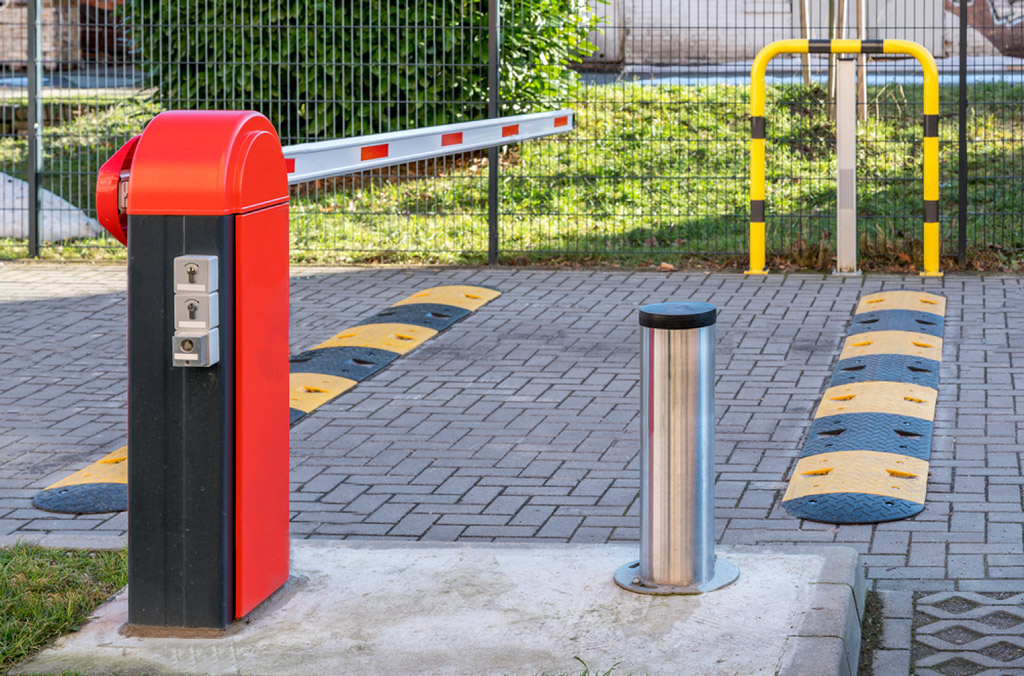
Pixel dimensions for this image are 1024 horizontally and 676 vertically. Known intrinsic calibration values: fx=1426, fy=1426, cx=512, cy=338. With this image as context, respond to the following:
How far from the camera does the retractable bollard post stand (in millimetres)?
3686

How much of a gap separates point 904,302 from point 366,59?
215 inches

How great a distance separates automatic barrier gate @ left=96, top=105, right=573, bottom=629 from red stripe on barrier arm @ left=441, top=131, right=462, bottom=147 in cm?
201

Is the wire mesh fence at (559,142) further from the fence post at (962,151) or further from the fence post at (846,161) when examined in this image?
the fence post at (846,161)

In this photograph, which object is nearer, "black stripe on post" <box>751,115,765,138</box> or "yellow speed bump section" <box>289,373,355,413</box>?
"yellow speed bump section" <box>289,373,355,413</box>

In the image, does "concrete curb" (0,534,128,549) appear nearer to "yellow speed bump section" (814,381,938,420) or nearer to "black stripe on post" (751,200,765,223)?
"yellow speed bump section" (814,381,938,420)

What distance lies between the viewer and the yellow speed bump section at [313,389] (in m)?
6.95

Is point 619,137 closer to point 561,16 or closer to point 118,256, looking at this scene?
point 561,16

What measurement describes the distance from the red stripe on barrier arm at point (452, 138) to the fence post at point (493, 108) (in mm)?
4372

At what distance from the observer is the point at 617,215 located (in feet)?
36.5

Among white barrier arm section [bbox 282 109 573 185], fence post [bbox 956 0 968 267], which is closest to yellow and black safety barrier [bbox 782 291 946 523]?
fence post [bbox 956 0 968 267]

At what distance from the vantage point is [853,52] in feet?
31.9

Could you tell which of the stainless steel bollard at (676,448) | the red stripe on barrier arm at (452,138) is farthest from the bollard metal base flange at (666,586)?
the red stripe on barrier arm at (452,138)

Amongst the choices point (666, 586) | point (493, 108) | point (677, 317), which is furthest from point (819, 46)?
point (666, 586)

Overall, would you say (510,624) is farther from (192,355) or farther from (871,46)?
(871,46)
